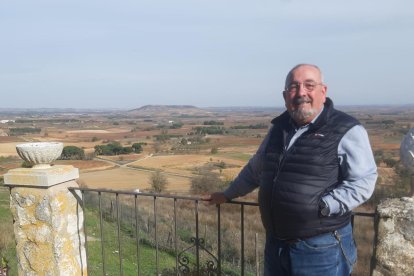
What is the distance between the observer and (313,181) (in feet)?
7.23

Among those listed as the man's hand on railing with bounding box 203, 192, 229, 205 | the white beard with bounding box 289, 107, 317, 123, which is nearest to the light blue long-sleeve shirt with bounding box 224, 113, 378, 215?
the white beard with bounding box 289, 107, 317, 123

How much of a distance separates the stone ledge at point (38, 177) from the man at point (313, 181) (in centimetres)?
191

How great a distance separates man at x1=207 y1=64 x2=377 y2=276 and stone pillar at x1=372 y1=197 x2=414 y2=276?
0.53 feet

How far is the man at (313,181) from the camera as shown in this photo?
2.19 metres

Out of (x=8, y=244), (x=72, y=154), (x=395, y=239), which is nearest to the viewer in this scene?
(x=395, y=239)

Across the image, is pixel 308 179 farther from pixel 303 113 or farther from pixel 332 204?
pixel 303 113

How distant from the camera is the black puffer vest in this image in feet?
7.23

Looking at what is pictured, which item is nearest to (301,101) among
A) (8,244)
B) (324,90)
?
(324,90)

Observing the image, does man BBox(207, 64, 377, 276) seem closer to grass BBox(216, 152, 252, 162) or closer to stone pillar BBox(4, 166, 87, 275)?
stone pillar BBox(4, 166, 87, 275)

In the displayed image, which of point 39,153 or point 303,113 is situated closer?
point 303,113

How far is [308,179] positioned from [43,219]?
2.40m

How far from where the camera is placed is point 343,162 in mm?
2219

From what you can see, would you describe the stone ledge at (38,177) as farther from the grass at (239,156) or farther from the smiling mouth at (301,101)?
the grass at (239,156)

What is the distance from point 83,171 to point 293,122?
3271 centimetres
